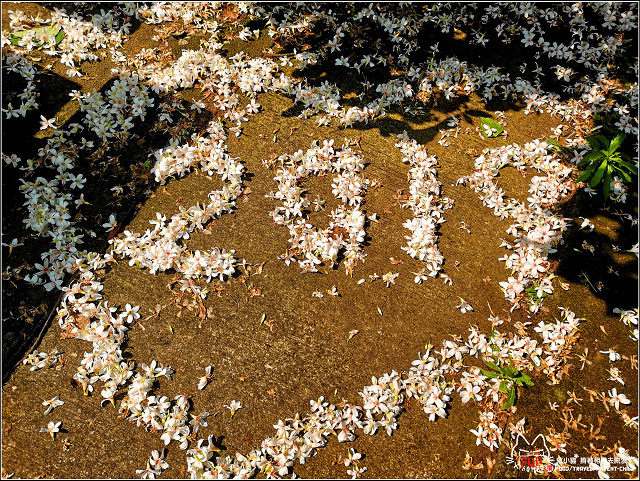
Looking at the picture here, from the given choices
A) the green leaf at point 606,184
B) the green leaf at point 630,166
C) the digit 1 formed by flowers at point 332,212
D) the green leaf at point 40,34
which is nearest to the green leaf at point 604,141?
the green leaf at point 630,166

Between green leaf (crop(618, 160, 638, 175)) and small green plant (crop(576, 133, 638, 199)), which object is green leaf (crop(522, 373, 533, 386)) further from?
green leaf (crop(618, 160, 638, 175))

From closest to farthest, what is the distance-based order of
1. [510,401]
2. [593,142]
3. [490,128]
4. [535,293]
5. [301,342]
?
[510,401], [301,342], [535,293], [593,142], [490,128]

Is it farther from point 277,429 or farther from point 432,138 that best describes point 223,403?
point 432,138

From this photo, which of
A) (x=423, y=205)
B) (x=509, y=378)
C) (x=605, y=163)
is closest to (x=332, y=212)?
(x=423, y=205)

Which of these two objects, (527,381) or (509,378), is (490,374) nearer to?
(509,378)

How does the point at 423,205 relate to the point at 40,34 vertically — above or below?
below

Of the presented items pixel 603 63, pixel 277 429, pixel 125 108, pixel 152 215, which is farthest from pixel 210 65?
pixel 603 63

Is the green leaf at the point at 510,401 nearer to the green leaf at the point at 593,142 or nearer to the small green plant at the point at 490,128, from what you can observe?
the green leaf at the point at 593,142
